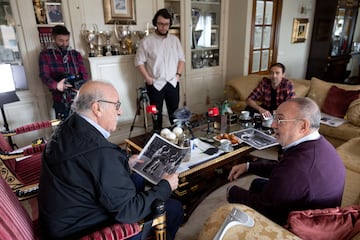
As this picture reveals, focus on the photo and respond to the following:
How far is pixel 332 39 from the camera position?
4.44 meters

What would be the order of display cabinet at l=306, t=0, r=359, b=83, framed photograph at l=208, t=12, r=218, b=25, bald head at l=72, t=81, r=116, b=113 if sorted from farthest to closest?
display cabinet at l=306, t=0, r=359, b=83 < framed photograph at l=208, t=12, r=218, b=25 < bald head at l=72, t=81, r=116, b=113

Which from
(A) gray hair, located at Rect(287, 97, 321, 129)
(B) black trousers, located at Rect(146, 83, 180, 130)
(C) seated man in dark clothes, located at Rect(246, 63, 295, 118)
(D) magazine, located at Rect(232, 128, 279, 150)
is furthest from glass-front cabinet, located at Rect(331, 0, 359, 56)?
(A) gray hair, located at Rect(287, 97, 321, 129)

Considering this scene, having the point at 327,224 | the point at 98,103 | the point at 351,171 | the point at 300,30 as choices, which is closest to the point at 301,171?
the point at 327,224

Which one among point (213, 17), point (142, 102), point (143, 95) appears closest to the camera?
point (143, 95)

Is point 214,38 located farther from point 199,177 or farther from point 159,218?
point 159,218

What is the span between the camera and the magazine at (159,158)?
148 cm

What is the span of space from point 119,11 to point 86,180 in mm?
2474

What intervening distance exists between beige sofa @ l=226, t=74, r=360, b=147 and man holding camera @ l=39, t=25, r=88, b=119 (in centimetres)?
187

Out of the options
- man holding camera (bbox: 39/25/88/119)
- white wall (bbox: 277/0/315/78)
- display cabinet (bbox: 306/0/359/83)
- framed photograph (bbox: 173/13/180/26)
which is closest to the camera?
man holding camera (bbox: 39/25/88/119)

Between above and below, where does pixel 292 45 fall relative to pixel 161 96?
above

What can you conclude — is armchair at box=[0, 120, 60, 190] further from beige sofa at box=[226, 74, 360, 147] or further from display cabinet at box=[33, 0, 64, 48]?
beige sofa at box=[226, 74, 360, 147]

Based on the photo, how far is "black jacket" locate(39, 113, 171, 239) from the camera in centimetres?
90

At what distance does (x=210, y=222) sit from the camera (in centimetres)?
101

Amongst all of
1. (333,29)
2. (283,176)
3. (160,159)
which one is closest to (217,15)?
(333,29)
